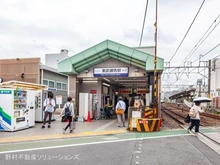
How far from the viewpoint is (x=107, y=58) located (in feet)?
52.0

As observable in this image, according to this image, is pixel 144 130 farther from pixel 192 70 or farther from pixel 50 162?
pixel 192 70

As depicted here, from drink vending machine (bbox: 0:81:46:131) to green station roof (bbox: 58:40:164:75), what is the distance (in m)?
3.95

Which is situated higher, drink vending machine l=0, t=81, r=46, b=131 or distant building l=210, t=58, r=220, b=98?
distant building l=210, t=58, r=220, b=98

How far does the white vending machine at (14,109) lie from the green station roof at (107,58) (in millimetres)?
4334

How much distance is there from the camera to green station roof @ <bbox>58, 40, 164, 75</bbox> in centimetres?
1404

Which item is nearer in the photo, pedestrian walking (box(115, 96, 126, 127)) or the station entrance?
pedestrian walking (box(115, 96, 126, 127))

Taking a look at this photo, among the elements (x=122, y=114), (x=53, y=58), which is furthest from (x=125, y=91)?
(x=122, y=114)

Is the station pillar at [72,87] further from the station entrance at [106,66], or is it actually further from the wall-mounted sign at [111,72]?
the wall-mounted sign at [111,72]

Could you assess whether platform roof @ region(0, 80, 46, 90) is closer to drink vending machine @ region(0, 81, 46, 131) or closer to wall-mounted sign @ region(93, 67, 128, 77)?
drink vending machine @ region(0, 81, 46, 131)

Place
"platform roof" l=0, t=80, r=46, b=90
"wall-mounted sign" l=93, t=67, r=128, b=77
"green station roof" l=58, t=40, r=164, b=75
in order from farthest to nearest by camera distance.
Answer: "wall-mounted sign" l=93, t=67, r=128, b=77
"green station roof" l=58, t=40, r=164, b=75
"platform roof" l=0, t=80, r=46, b=90

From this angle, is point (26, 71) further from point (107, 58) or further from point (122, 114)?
point (122, 114)

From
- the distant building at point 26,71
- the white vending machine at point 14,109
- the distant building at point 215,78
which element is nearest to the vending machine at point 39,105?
the white vending machine at point 14,109

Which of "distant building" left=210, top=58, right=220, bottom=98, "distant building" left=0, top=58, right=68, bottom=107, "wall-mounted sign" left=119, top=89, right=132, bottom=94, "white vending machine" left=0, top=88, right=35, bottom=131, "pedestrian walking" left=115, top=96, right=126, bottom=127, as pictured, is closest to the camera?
"white vending machine" left=0, top=88, right=35, bottom=131

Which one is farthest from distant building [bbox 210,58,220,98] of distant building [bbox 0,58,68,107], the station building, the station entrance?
distant building [bbox 0,58,68,107]
